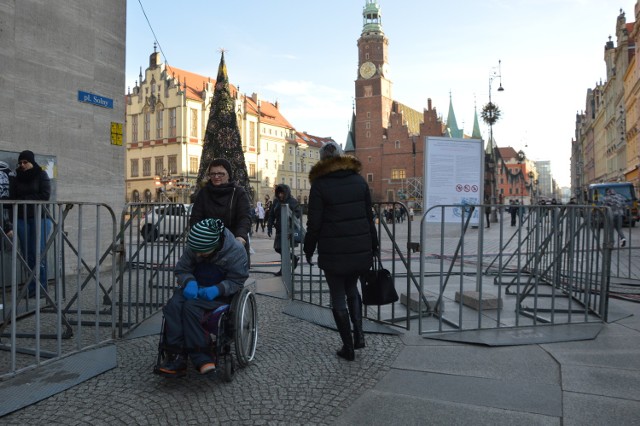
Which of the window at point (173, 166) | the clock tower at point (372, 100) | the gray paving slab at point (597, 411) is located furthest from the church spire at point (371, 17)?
the gray paving slab at point (597, 411)

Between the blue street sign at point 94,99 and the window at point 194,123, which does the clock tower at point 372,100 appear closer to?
the window at point 194,123

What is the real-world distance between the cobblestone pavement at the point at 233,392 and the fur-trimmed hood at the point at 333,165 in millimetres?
1640

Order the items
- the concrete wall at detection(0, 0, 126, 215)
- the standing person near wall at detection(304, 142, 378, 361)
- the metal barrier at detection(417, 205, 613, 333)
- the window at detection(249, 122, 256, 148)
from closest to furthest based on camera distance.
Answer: the standing person near wall at detection(304, 142, 378, 361) < the metal barrier at detection(417, 205, 613, 333) < the concrete wall at detection(0, 0, 126, 215) < the window at detection(249, 122, 256, 148)

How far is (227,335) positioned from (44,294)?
1.80 m

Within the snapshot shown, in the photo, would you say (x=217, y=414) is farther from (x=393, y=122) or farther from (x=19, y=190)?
(x=393, y=122)

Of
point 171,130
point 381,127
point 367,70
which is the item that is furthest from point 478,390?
point 367,70

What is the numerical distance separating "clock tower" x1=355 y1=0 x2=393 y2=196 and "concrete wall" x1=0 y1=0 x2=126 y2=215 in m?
82.0

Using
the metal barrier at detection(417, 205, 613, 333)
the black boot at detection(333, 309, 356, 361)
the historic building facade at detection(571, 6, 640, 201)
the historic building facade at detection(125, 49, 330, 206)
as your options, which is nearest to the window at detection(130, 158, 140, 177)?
the historic building facade at detection(125, 49, 330, 206)

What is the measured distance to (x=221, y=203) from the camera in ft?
17.4

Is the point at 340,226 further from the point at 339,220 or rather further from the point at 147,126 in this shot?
the point at 147,126

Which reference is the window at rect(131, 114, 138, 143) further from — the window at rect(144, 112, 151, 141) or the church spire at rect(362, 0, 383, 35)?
the church spire at rect(362, 0, 383, 35)

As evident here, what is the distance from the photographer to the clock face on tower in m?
92.7

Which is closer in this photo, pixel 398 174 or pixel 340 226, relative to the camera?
pixel 340 226

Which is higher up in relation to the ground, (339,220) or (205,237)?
(339,220)
